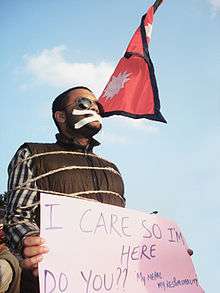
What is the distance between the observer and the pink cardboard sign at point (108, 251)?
198 centimetres

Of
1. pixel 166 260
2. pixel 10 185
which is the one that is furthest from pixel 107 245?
pixel 10 185

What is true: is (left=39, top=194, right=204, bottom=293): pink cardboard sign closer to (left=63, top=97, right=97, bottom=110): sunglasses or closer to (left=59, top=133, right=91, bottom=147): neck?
(left=59, top=133, right=91, bottom=147): neck

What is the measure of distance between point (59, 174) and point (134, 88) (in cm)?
196

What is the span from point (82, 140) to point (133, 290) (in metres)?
1.16

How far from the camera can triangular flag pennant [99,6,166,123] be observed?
4191 millimetres

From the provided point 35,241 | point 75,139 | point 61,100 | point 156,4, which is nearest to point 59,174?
point 75,139

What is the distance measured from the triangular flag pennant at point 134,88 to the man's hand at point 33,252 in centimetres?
225

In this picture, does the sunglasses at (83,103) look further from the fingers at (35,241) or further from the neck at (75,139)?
the fingers at (35,241)

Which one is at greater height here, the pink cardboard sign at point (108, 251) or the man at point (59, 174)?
the man at point (59, 174)

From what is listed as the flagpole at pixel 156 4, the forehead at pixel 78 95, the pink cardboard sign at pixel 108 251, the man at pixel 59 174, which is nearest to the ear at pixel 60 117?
the man at pixel 59 174

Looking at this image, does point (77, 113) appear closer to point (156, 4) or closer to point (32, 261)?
point (32, 261)

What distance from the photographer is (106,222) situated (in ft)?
7.63

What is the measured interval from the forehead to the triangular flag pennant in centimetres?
93

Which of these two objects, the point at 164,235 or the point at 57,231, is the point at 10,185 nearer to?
the point at 57,231
